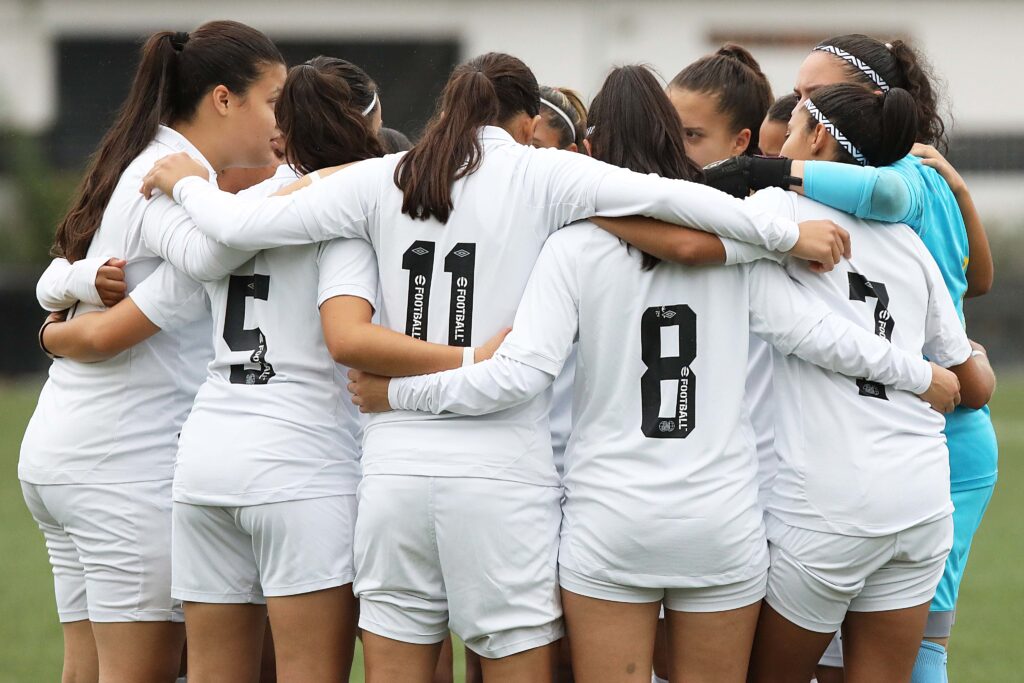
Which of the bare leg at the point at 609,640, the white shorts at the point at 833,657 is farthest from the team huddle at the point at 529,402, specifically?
the white shorts at the point at 833,657

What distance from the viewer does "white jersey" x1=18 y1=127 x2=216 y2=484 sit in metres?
3.56

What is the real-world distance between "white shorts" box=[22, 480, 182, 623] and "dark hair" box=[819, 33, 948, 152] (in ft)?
8.15

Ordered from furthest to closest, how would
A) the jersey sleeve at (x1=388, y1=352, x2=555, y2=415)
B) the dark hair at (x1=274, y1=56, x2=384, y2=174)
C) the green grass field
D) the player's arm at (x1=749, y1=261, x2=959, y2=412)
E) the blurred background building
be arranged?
the blurred background building
the green grass field
the dark hair at (x1=274, y1=56, x2=384, y2=174)
the player's arm at (x1=749, y1=261, x2=959, y2=412)
the jersey sleeve at (x1=388, y1=352, x2=555, y2=415)

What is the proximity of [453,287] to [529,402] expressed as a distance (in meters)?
0.36

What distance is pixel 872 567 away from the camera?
3.21 meters

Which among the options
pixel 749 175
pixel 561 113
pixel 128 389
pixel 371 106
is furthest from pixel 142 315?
pixel 749 175

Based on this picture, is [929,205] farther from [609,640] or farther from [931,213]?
[609,640]

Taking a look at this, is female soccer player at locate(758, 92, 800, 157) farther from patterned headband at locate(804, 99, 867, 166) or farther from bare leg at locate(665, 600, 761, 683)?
bare leg at locate(665, 600, 761, 683)

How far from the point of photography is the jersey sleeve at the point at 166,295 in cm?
348

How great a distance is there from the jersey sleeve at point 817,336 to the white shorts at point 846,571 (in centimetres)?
41

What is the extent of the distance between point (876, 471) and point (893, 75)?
4.48ft

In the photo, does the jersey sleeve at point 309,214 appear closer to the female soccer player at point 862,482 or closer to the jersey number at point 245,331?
the jersey number at point 245,331

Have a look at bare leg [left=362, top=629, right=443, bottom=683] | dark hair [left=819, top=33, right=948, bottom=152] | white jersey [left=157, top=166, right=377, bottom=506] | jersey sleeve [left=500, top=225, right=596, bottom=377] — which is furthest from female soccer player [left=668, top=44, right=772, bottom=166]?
bare leg [left=362, top=629, right=443, bottom=683]

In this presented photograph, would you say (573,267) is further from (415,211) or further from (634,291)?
(415,211)
